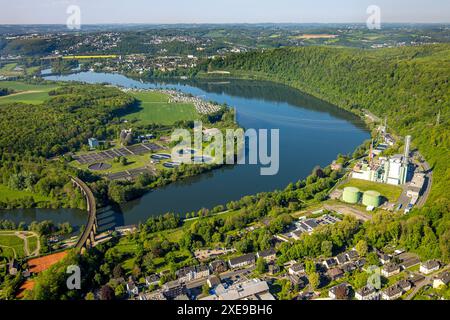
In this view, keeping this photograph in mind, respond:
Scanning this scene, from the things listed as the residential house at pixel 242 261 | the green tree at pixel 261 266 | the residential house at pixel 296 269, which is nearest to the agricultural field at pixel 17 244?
the residential house at pixel 242 261

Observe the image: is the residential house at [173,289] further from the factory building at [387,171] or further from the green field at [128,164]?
the factory building at [387,171]

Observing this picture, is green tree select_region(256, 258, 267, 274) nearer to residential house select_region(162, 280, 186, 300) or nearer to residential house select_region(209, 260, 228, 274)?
residential house select_region(209, 260, 228, 274)

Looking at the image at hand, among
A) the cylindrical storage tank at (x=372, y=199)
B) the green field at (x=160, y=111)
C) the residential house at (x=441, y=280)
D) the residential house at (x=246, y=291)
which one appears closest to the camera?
the residential house at (x=246, y=291)

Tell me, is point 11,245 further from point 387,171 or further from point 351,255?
point 387,171

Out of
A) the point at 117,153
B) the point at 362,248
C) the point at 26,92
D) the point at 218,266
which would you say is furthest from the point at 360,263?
the point at 26,92

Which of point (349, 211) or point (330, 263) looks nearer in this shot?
point (330, 263)

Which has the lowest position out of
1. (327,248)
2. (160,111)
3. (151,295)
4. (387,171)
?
(151,295)
